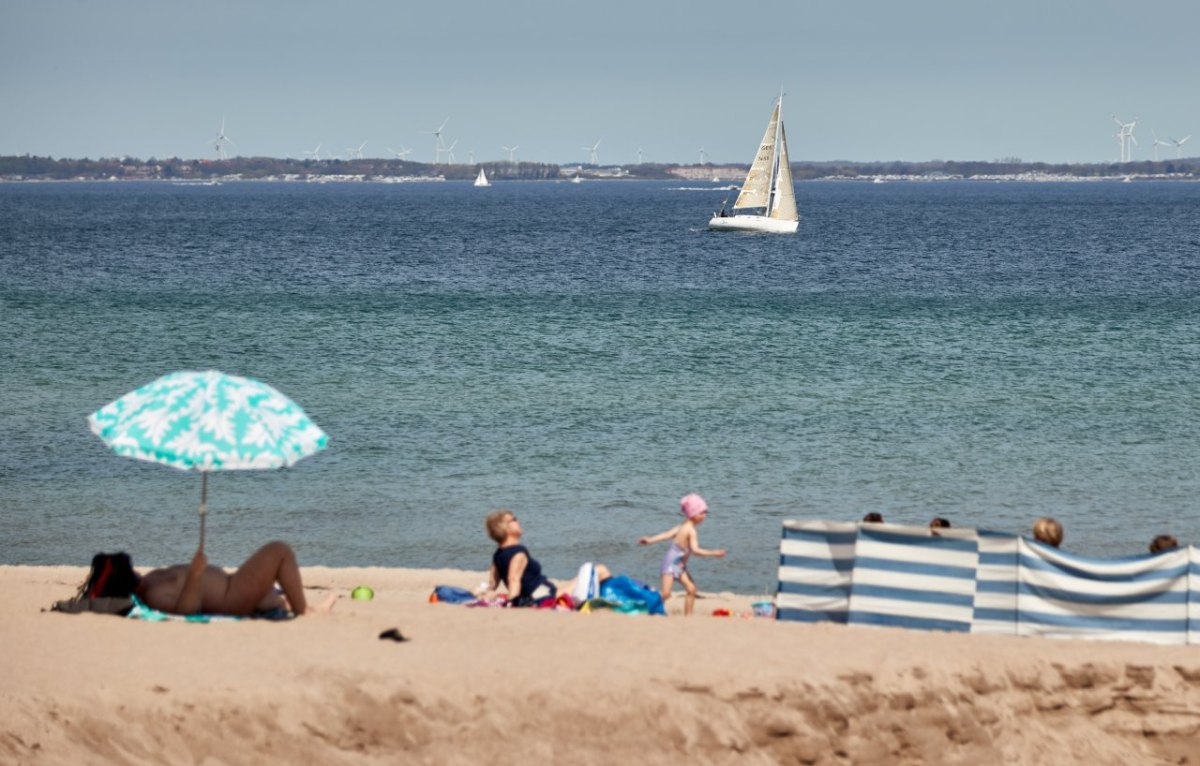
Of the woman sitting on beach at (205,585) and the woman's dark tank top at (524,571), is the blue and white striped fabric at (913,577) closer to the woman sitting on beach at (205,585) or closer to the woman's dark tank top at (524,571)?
the woman's dark tank top at (524,571)

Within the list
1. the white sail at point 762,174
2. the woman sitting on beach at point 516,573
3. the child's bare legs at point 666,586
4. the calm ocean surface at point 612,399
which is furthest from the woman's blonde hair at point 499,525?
the white sail at point 762,174

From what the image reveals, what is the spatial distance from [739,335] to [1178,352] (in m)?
13.4

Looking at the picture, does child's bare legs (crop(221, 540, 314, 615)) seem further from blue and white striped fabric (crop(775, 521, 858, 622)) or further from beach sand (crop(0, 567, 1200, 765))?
blue and white striped fabric (crop(775, 521, 858, 622))

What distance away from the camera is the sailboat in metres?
104

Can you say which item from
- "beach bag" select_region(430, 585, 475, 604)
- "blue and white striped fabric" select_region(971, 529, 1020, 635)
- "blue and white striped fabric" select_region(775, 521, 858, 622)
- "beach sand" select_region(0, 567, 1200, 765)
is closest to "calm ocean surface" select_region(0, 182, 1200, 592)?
"beach bag" select_region(430, 585, 475, 604)

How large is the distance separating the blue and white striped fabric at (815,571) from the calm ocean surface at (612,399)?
5582mm

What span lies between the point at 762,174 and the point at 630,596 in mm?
94071

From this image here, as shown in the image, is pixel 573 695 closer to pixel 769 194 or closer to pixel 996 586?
pixel 996 586

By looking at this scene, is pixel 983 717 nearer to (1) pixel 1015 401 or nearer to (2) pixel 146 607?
(2) pixel 146 607

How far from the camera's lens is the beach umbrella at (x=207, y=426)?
41.9 ft

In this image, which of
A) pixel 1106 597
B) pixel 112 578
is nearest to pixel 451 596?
pixel 112 578

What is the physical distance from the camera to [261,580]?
1369 centimetres

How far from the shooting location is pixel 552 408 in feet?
113

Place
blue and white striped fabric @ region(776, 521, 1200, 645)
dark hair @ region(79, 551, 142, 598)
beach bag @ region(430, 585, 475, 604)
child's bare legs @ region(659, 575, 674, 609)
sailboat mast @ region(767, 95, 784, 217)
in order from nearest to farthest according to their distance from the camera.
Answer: blue and white striped fabric @ region(776, 521, 1200, 645)
dark hair @ region(79, 551, 142, 598)
beach bag @ region(430, 585, 475, 604)
child's bare legs @ region(659, 575, 674, 609)
sailboat mast @ region(767, 95, 784, 217)
